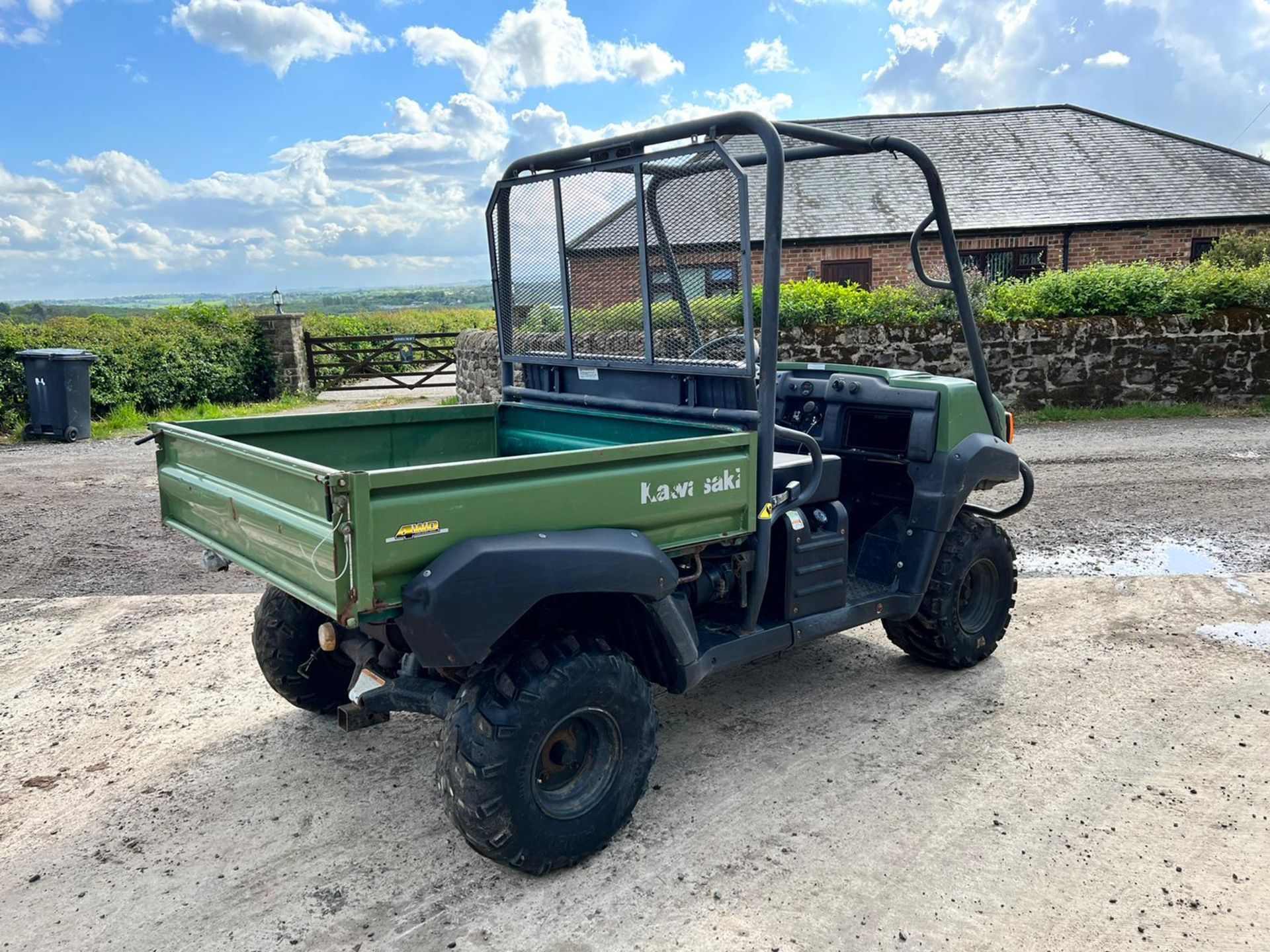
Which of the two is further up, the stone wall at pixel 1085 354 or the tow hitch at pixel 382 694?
the stone wall at pixel 1085 354

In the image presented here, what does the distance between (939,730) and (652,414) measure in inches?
69.6

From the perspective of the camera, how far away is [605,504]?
3.19 meters

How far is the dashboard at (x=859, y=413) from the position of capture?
4469 millimetres

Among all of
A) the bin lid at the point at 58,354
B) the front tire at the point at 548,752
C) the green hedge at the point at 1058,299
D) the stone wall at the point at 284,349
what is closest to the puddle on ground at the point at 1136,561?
the front tire at the point at 548,752

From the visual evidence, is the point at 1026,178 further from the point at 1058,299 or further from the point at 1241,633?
the point at 1241,633

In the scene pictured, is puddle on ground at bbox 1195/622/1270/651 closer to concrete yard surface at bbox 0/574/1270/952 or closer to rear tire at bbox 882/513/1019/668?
concrete yard surface at bbox 0/574/1270/952

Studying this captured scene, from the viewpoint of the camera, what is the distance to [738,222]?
3607 millimetres

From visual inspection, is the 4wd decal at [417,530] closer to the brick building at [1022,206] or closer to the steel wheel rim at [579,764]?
the steel wheel rim at [579,764]

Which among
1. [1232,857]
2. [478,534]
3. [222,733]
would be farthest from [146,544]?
[1232,857]

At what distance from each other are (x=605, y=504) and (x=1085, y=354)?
10992mm

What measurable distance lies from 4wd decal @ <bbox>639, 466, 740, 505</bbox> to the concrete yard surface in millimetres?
1127

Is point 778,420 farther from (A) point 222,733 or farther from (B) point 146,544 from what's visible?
(B) point 146,544

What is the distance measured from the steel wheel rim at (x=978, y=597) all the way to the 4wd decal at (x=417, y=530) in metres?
2.87

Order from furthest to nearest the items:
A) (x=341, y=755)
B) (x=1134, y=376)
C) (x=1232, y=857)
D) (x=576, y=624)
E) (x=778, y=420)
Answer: (x=1134, y=376) → (x=778, y=420) → (x=341, y=755) → (x=576, y=624) → (x=1232, y=857)
